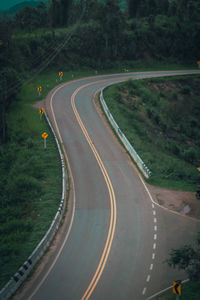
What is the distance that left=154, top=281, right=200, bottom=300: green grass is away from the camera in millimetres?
14668

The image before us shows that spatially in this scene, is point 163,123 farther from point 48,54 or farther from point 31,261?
point 31,261

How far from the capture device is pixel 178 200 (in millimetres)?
24562

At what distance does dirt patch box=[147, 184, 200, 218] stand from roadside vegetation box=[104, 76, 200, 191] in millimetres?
1029

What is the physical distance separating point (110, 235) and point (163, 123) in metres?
27.6

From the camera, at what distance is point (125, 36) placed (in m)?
73.2

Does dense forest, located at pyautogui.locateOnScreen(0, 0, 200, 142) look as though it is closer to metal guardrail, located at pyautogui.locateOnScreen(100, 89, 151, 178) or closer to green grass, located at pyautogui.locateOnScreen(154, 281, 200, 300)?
metal guardrail, located at pyautogui.locateOnScreen(100, 89, 151, 178)

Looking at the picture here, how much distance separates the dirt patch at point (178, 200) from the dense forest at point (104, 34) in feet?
126

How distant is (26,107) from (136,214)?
85.9ft

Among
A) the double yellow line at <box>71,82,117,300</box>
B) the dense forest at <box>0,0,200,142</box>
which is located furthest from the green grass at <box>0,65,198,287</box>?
the dense forest at <box>0,0,200,142</box>

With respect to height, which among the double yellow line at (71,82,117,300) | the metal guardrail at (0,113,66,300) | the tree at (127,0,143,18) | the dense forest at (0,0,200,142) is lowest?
the double yellow line at (71,82,117,300)

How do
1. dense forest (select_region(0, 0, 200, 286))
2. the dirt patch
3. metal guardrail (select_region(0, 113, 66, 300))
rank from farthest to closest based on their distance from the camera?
dense forest (select_region(0, 0, 200, 286)) < the dirt patch < metal guardrail (select_region(0, 113, 66, 300))

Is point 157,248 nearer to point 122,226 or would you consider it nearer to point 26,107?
point 122,226

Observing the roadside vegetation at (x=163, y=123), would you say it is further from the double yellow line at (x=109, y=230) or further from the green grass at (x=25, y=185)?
the double yellow line at (x=109, y=230)

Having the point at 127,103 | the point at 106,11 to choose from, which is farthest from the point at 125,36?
the point at 127,103
